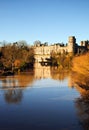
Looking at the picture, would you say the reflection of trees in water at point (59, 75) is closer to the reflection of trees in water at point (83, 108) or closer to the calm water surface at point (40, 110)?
the calm water surface at point (40, 110)

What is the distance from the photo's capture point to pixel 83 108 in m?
14.1

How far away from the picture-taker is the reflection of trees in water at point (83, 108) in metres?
11.8

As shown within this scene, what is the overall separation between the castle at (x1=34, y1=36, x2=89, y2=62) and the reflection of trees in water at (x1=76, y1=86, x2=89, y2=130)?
5910 centimetres

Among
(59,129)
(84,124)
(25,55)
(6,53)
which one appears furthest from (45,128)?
(25,55)

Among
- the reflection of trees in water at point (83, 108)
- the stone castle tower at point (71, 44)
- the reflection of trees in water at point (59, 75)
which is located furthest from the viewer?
the stone castle tower at point (71, 44)

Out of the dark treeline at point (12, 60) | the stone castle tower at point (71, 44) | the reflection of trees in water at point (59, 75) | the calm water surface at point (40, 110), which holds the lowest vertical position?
the reflection of trees in water at point (59, 75)

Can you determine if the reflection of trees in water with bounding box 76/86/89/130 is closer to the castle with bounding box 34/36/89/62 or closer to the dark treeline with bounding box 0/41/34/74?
the dark treeline with bounding box 0/41/34/74

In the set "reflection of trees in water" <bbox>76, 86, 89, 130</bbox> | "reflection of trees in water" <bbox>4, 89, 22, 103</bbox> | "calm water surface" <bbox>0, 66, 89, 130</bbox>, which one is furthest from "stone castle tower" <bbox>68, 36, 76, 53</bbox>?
"reflection of trees in water" <bbox>76, 86, 89, 130</bbox>

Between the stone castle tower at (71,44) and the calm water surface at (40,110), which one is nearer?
the calm water surface at (40,110)

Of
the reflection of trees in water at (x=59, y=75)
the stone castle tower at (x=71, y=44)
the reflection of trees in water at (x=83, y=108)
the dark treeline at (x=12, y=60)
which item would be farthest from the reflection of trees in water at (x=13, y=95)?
the stone castle tower at (x=71, y=44)

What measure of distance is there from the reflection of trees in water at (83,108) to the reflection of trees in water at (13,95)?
10.8 feet

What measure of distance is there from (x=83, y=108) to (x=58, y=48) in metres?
74.0

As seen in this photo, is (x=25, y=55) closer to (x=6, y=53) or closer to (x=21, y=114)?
(x=6, y=53)

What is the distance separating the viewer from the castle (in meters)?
80.1
